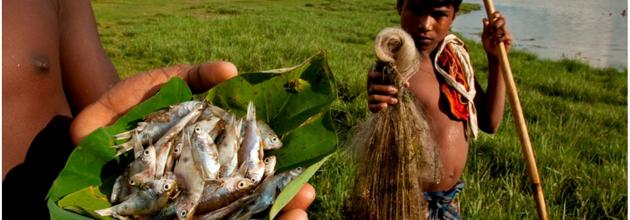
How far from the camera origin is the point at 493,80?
2.66 meters

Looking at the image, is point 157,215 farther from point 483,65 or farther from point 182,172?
point 483,65

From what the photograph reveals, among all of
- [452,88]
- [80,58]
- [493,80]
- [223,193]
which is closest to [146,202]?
[223,193]

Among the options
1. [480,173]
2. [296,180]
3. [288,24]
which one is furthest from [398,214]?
[288,24]

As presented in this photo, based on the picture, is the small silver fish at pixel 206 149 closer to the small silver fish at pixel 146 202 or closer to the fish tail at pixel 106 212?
the small silver fish at pixel 146 202

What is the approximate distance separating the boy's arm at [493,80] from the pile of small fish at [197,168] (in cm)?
104

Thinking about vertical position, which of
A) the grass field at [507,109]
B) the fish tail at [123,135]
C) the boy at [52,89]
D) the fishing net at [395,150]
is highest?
the boy at [52,89]

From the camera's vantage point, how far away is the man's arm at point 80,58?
Answer: 2.06 meters

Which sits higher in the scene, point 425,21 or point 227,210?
point 425,21

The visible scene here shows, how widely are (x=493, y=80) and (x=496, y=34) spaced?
0.90 feet

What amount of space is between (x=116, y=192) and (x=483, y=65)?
377 inches

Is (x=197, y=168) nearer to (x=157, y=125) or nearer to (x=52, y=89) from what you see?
(x=157, y=125)

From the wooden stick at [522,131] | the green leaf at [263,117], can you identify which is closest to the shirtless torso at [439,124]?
the wooden stick at [522,131]

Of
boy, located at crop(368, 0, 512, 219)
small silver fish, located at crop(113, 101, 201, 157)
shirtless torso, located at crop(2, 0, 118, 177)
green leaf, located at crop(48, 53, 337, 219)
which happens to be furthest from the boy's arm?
shirtless torso, located at crop(2, 0, 118, 177)

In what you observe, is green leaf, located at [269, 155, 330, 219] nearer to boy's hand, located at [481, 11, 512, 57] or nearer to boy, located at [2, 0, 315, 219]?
boy, located at [2, 0, 315, 219]
